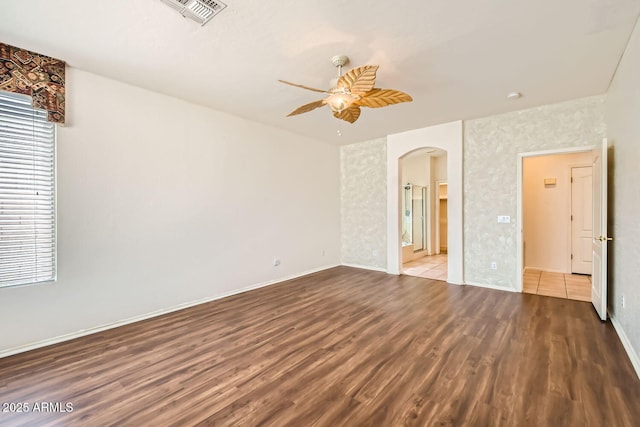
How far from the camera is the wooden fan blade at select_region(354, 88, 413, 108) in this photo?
2.52 metres

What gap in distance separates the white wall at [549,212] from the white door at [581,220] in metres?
0.07

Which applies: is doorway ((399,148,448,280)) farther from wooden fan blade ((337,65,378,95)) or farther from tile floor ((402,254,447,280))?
wooden fan blade ((337,65,378,95))

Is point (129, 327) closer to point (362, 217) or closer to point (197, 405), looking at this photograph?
point (197, 405)

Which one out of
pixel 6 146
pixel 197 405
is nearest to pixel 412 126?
pixel 197 405

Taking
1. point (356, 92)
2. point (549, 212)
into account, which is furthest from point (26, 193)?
point (549, 212)

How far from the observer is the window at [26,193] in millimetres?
2521

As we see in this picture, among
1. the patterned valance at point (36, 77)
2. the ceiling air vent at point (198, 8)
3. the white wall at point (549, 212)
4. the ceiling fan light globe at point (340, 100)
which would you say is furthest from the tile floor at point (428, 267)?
the patterned valance at point (36, 77)

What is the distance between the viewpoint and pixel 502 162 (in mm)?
4312

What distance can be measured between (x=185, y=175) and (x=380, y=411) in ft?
11.3

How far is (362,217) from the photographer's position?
6117 millimetres

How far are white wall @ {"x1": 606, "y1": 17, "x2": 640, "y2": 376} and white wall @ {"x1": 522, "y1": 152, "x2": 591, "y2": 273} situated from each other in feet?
7.87

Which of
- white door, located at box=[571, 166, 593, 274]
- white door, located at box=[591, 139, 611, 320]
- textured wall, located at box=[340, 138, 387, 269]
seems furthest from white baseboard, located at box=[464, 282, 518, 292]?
white door, located at box=[571, 166, 593, 274]

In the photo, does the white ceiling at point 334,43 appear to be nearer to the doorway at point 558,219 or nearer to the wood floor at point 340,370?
the doorway at point 558,219

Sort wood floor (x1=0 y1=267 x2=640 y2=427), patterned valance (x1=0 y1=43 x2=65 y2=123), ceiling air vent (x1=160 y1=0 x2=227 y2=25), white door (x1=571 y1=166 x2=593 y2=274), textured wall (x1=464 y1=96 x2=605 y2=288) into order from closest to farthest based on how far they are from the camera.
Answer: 1. wood floor (x1=0 y1=267 x2=640 y2=427)
2. ceiling air vent (x1=160 y1=0 x2=227 y2=25)
3. patterned valance (x1=0 y1=43 x2=65 y2=123)
4. textured wall (x1=464 y1=96 x2=605 y2=288)
5. white door (x1=571 y1=166 x2=593 y2=274)
